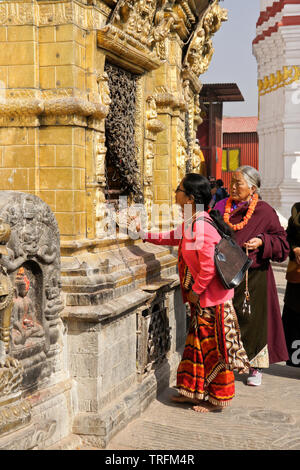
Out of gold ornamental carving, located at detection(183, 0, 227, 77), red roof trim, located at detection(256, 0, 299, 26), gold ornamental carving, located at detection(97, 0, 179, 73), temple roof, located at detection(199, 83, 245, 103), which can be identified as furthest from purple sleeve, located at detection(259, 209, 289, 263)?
temple roof, located at detection(199, 83, 245, 103)

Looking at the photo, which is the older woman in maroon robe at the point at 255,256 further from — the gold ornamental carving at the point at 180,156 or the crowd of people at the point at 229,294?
the gold ornamental carving at the point at 180,156

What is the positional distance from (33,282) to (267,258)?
2055mm

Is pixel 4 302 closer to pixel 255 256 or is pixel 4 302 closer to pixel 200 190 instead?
pixel 200 190

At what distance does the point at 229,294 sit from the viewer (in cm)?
392

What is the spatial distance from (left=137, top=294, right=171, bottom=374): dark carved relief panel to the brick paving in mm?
276

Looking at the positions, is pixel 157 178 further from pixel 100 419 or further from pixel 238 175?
pixel 100 419

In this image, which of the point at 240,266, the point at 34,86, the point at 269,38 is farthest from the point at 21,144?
the point at 269,38

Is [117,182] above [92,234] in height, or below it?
above

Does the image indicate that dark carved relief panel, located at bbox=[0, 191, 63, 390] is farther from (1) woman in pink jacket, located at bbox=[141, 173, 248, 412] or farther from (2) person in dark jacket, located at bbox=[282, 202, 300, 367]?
(2) person in dark jacket, located at bbox=[282, 202, 300, 367]

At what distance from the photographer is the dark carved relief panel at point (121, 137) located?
435cm

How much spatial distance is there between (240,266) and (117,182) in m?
1.36

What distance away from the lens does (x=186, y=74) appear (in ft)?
19.3

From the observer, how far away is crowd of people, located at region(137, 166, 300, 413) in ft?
12.7

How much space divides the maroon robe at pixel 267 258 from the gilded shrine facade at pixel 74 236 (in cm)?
69
